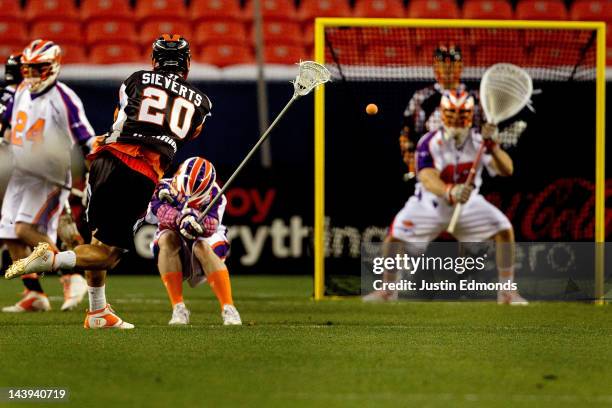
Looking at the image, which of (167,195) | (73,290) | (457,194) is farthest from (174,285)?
(457,194)

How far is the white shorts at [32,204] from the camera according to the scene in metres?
8.79

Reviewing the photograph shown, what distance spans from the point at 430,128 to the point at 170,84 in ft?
10.5

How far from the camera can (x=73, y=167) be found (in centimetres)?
903

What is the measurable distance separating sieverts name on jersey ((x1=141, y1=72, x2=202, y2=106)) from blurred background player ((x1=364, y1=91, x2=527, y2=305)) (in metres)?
3.06

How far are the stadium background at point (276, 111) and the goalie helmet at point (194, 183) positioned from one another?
2.46m

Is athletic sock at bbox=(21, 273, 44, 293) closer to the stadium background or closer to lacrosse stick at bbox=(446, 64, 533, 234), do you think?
the stadium background

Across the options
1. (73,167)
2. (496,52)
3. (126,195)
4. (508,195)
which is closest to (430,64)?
(496,52)

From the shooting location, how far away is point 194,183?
7352 millimetres

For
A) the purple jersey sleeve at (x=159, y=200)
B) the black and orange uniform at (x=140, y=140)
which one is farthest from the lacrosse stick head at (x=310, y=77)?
the purple jersey sleeve at (x=159, y=200)

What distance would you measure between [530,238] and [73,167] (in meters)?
3.61

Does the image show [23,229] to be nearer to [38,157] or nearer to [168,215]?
[38,157]

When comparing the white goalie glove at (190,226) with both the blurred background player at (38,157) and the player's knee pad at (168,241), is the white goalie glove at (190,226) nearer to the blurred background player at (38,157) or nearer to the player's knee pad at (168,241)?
the player's knee pad at (168,241)

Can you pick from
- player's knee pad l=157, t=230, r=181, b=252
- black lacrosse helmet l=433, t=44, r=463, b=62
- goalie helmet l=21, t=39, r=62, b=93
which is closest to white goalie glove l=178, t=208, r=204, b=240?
player's knee pad l=157, t=230, r=181, b=252

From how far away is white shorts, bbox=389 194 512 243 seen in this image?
31.1 ft
